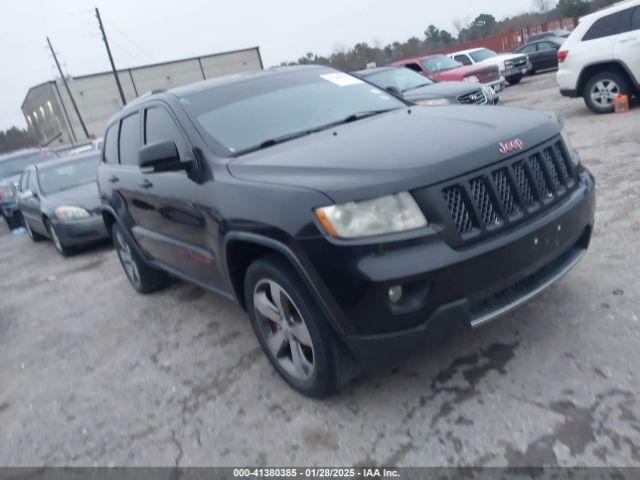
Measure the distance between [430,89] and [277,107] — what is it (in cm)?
685

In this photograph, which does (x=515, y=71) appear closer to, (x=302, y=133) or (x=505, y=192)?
(x=302, y=133)

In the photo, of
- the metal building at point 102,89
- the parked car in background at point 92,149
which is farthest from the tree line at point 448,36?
the parked car in background at point 92,149

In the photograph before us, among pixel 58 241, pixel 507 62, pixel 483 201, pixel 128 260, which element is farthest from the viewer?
pixel 507 62

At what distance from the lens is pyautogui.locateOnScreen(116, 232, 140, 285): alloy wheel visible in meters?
5.47

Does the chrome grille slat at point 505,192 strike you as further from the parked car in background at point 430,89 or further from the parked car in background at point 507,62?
the parked car in background at point 507,62

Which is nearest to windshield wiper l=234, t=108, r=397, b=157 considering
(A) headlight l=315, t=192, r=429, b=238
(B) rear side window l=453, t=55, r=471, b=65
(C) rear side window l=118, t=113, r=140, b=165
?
(A) headlight l=315, t=192, r=429, b=238

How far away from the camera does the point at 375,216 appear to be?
2488 mm

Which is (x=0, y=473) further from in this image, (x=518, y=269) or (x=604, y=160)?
(x=604, y=160)

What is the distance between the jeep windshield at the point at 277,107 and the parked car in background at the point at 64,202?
15.5 ft

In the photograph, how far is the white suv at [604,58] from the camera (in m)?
8.62

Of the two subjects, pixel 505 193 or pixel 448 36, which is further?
pixel 448 36

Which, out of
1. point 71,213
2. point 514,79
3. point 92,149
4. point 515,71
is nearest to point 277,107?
point 71,213

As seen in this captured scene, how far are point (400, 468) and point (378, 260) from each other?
927mm

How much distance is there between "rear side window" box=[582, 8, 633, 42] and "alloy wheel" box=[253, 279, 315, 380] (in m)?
8.32
